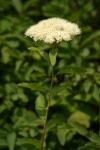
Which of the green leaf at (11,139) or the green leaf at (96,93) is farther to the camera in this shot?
the green leaf at (96,93)

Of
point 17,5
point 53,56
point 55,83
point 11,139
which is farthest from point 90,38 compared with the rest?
point 53,56

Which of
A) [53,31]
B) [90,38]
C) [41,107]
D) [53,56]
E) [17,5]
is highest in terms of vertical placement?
[17,5]

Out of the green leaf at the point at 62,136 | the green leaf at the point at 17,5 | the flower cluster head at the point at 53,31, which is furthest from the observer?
the green leaf at the point at 17,5

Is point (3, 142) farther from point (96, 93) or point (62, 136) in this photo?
point (96, 93)

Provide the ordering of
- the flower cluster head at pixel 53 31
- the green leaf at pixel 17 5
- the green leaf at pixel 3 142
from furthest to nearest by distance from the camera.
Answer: the green leaf at pixel 17 5 → the green leaf at pixel 3 142 → the flower cluster head at pixel 53 31

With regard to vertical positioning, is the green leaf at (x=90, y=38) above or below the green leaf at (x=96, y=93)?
above

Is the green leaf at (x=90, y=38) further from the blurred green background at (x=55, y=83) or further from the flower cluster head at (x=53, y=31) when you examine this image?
the flower cluster head at (x=53, y=31)

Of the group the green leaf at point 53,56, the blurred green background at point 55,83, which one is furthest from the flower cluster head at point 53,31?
the blurred green background at point 55,83

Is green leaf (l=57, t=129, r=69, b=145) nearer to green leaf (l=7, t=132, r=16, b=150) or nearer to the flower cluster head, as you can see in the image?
green leaf (l=7, t=132, r=16, b=150)

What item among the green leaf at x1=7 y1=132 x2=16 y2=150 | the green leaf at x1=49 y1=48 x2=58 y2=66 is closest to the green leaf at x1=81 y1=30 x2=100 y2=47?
the green leaf at x1=7 y1=132 x2=16 y2=150
